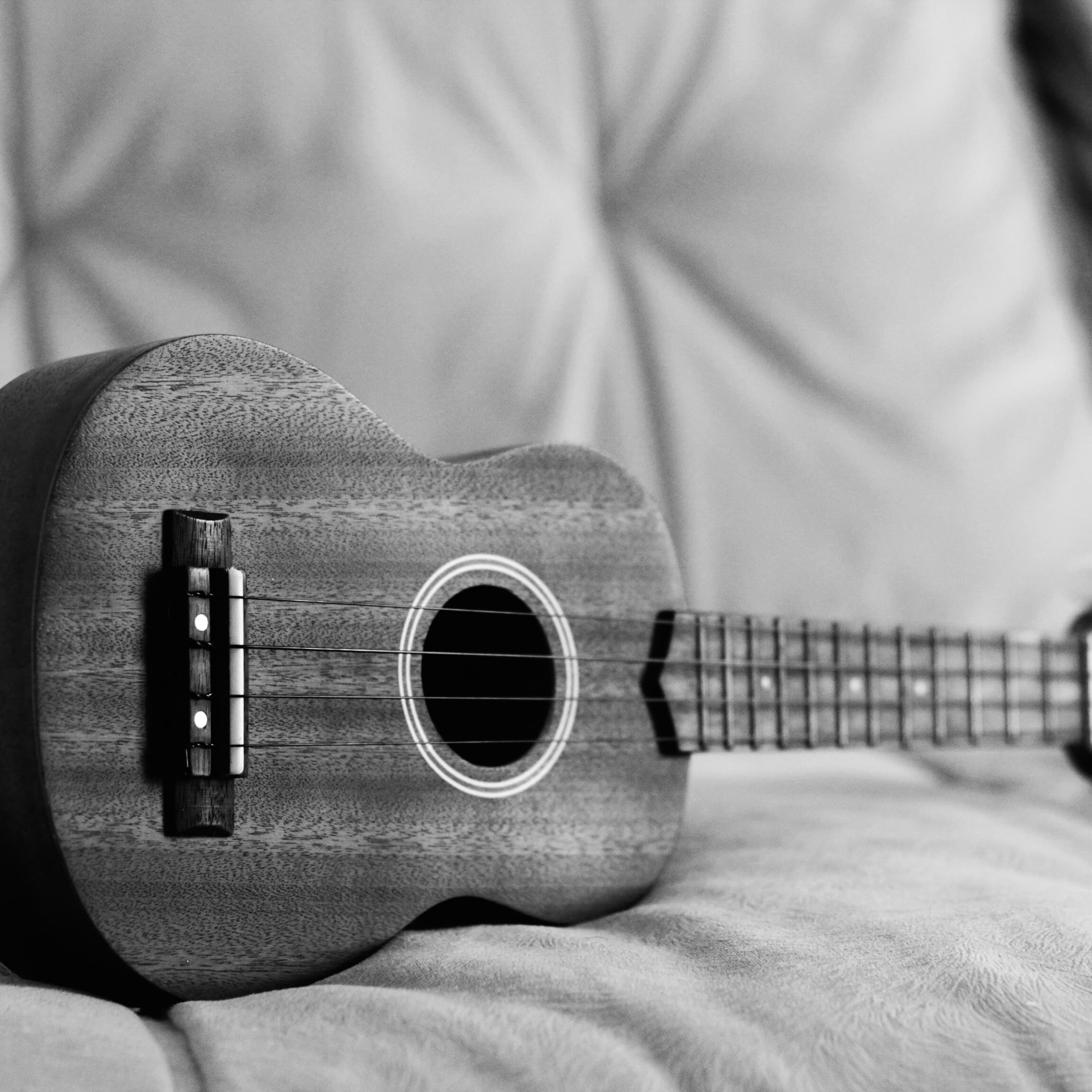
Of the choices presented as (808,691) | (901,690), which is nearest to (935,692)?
(901,690)

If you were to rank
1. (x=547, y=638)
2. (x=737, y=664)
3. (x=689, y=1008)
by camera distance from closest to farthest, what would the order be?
(x=689, y=1008) → (x=547, y=638) → (x=737, y=664)

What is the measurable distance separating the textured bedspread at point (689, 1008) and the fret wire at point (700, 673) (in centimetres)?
10

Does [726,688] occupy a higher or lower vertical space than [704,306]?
lower

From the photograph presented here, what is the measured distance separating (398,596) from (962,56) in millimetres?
914

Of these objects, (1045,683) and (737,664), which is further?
(1045,683)

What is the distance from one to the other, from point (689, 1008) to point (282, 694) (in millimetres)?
227

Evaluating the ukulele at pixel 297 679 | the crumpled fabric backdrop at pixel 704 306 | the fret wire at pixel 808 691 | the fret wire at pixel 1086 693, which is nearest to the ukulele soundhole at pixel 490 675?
the ukulele at pixel 297 679

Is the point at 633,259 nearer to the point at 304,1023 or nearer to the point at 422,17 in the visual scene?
the point at 422,17

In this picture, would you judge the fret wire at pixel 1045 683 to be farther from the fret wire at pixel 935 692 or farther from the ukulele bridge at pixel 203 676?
the ukulele bridge at pixel 203 676

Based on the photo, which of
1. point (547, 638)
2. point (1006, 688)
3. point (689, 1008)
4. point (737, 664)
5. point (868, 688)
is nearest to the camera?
point (689, 1008)

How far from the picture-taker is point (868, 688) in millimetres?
947

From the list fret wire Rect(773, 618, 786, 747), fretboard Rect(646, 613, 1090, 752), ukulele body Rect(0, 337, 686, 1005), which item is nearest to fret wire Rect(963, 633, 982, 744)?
fretboard Rect(646, 613, 1090, 752)

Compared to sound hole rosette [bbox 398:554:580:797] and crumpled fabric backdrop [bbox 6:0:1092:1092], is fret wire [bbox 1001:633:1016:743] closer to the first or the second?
crumpled fabric backdrop [bbox 6:0:1092:1092]

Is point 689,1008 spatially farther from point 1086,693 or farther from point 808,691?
point 1086,693
